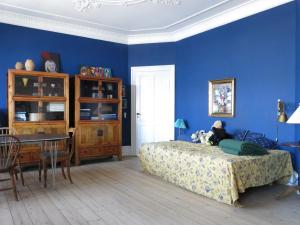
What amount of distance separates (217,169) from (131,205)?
3.80 ft

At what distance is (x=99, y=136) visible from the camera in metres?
5.36

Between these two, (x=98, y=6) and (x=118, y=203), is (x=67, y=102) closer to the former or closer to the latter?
(x=98, y=6)

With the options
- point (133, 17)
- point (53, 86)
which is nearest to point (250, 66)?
point (133, 17)

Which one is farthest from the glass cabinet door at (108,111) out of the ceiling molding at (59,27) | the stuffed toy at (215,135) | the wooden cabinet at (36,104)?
the stuffed toy at (215,135)

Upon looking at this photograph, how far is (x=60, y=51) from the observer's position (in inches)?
211

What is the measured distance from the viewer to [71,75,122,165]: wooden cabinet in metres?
5.12

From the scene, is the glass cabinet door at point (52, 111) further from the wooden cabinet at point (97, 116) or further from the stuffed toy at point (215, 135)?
the stuffed toy at point (215, 135)

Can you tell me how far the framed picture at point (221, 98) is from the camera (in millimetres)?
4609

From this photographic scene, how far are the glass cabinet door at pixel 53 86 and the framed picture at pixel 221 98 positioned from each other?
294 cm

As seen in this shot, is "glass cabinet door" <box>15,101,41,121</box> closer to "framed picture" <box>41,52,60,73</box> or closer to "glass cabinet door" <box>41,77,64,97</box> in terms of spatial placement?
"glass cabinet door" <box>41,77,64,97</box>

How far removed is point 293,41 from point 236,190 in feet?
7.78

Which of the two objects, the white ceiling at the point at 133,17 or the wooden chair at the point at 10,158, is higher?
the white ceiling at the point at 133,17

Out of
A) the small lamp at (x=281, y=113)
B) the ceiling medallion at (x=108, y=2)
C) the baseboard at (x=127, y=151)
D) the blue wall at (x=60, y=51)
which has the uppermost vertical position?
the ceiling medallion at (x=108, y=2)

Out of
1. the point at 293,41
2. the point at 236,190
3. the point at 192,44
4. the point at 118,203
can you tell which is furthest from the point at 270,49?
the point at 118,203
